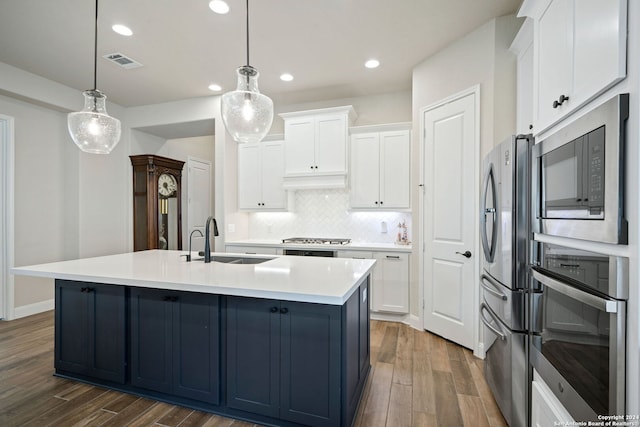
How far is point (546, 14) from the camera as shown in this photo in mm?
1526

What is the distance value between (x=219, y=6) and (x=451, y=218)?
2875 millimetres

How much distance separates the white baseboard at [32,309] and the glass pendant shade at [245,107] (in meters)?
3.98

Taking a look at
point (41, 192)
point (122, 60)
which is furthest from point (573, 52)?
point (41, 192)

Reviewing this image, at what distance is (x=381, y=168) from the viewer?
3.96 m

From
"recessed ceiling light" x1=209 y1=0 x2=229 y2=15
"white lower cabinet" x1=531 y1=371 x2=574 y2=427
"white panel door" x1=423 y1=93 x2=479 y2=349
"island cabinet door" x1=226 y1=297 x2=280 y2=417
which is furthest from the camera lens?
"white panel door" x1=423 y1=93 x2=479 y2=349

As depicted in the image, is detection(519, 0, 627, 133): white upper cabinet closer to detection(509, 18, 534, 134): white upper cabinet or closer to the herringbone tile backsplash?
detection(509, 18, 534, 134): white upper cabinet

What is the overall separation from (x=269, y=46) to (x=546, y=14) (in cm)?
243

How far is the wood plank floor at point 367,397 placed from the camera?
1.90 m

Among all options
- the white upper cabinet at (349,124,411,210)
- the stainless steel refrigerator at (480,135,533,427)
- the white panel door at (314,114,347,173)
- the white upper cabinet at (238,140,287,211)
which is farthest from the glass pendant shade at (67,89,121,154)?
the stainless steel refrigerator at (480,135,533,427)

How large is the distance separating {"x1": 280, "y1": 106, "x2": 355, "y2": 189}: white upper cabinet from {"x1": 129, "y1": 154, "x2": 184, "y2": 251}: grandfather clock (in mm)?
2293

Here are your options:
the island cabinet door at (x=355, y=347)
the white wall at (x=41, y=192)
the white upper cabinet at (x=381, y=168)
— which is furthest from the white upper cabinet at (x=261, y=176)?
the island cabinet door at (x=355, y=347)

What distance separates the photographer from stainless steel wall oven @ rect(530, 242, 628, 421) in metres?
0.94

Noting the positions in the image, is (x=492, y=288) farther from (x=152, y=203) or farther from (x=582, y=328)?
(x=152, y=203)

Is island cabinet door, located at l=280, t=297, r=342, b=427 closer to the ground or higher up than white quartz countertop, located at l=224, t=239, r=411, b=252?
closer to the ground
